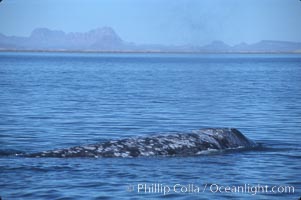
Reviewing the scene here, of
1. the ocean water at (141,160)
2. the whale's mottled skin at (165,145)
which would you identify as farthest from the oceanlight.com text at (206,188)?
the whale's mottled skin at (165,145)

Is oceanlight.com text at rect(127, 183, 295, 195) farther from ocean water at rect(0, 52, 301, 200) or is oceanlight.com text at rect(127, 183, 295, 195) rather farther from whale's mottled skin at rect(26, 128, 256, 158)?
whale's mottled skin at rect(26, 128, 256, 158)

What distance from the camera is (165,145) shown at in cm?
1902

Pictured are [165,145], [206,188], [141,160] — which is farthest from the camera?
[165,145]

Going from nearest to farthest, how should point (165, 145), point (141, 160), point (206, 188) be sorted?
point (206, 188), point (141, 160), point (165, 145)

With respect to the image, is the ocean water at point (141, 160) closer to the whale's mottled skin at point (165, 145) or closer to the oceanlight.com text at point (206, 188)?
the oceanlight.com text at point (206, 188)

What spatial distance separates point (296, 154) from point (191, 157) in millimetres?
3394

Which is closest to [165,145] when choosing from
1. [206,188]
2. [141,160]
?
[141,160]

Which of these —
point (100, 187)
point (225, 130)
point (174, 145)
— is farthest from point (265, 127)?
point (100, 187)

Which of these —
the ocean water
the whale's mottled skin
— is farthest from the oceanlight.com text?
the whale's mottled skin

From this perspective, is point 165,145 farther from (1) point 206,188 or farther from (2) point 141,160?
(1) point 206,188

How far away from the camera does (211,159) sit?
1819 centimetres

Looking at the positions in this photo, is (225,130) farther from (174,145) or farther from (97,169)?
(97,169)

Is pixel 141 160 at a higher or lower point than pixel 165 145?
lower

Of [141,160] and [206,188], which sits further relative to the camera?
[141,160]
